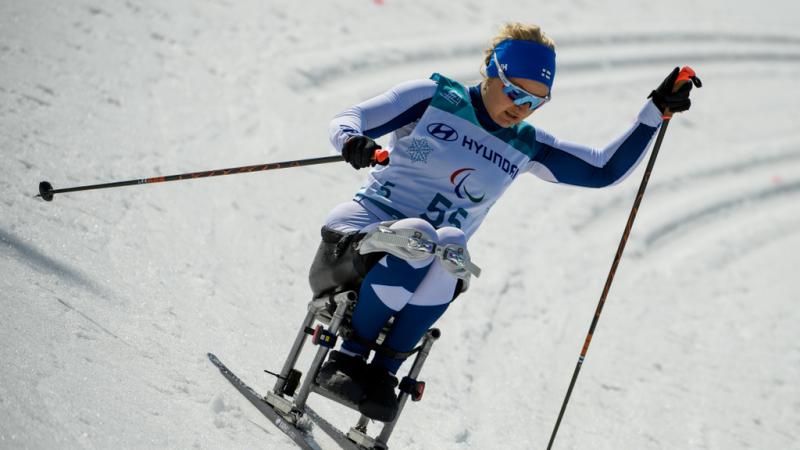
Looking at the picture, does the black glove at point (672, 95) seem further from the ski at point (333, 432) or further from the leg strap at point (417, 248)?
the ski at point (333, 432)

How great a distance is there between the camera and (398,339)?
337 cm

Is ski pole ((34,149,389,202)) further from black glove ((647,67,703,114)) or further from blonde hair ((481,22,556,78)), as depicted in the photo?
black glove ((647,67,703,114))

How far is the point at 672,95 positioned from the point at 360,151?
4.54ft

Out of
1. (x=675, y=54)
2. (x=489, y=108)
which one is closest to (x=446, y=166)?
(x=489, y=108)

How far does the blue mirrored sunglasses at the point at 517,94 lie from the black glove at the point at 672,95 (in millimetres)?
533

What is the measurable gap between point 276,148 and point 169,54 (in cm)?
155

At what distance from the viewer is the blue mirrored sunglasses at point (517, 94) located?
3523 mm

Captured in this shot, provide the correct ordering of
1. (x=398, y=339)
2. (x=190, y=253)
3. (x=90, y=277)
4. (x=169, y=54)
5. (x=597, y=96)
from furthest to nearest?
(x=597, y=96) < (x=169, y=54) < (x=190, y=253) < (x=90, y=277) < (x=398, y=339)

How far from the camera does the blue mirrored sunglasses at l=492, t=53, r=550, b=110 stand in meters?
3.52

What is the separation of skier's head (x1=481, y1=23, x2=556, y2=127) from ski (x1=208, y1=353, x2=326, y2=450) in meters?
1.44

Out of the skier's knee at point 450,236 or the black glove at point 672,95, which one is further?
the black glove at point 672,95

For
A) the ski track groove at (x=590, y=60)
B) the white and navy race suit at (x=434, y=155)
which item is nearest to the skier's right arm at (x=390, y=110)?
the white and navy race suit at (x=434, y=155)

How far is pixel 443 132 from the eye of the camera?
3.63 meters

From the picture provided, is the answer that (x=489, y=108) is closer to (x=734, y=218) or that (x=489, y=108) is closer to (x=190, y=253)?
(x=190, y=253)
